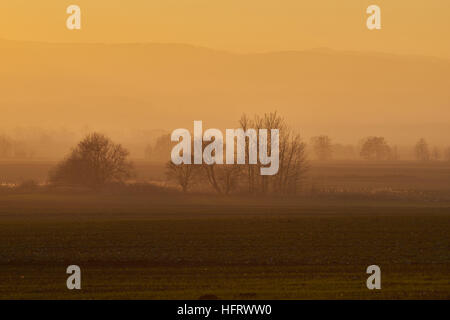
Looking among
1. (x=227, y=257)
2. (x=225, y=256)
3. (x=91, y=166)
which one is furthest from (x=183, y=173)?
(x=227, y=257)

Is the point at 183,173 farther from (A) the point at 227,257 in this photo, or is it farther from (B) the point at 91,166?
(A) the point at 227,257

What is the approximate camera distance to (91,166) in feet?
355

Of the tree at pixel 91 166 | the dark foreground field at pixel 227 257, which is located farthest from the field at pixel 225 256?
the tree at pixel 91 166

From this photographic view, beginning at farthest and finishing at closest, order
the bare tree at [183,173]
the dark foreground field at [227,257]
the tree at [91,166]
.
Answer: the bare tree at [183,173] → the tree at [91,166] → the dark foreground field at [227,257]

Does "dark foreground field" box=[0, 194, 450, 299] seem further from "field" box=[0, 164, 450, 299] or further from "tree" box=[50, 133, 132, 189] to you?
"tree" box=[50, 133, 132, 189]

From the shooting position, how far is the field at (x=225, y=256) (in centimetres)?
2584

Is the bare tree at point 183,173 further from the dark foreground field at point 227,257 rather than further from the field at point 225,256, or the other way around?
the dark foreground field at point 227,257

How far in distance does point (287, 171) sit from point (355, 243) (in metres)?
67.0

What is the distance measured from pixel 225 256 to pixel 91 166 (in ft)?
236

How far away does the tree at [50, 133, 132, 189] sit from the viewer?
108 meters

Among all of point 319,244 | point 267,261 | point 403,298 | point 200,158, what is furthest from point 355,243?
point 200,158

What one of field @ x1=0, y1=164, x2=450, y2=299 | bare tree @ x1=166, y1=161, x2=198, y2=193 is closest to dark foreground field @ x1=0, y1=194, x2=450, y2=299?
field @ x1=0, y1=164, x2=450, y2=299

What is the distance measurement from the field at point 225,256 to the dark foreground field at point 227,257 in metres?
0.05
